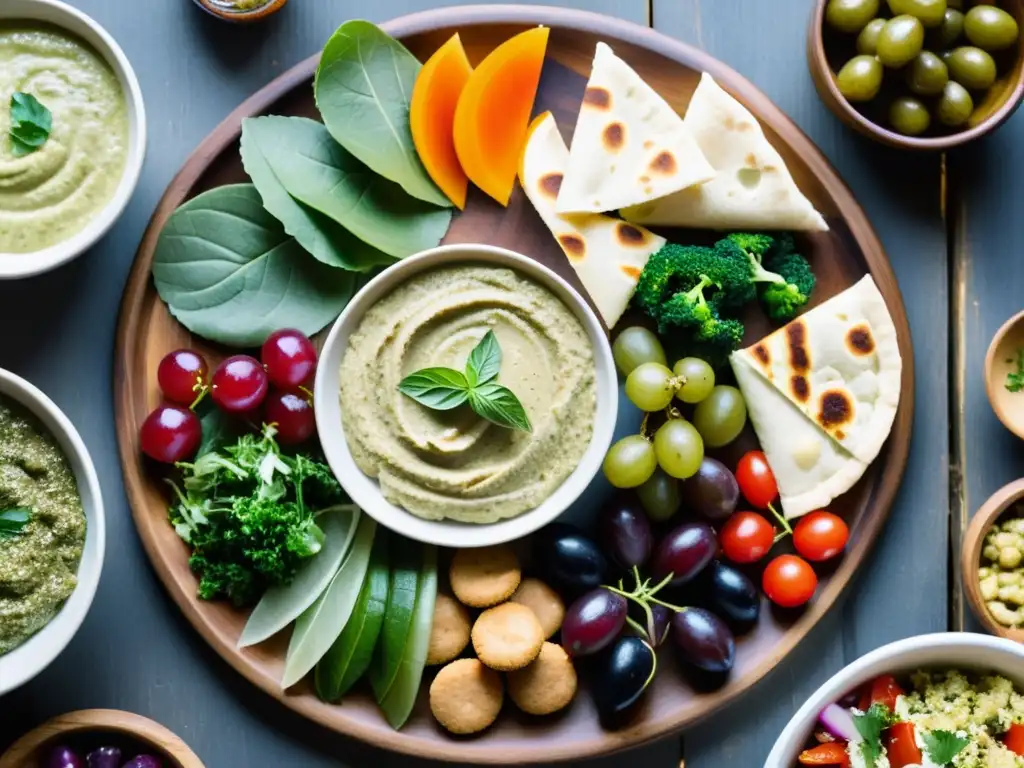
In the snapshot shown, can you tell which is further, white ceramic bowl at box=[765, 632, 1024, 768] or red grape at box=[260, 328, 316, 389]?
red grape at box=[260, 328, 316, 389]

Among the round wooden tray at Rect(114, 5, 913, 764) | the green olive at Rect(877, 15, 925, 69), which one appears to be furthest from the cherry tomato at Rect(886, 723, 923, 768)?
the green olive at Rect(877, 15, 925, 69)

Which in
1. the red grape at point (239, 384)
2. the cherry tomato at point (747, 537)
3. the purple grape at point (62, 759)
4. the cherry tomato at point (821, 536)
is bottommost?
the cherry tomato at point (821, 536)

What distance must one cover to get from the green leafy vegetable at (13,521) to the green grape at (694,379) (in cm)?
154

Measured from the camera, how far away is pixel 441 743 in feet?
9.02

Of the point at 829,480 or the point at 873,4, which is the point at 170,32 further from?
the point at 829,480

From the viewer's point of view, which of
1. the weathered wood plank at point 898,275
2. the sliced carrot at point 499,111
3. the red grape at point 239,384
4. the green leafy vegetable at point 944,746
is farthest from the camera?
the weathered wood plank at point 898,275

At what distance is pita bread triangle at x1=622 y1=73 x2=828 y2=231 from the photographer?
9.13 ft

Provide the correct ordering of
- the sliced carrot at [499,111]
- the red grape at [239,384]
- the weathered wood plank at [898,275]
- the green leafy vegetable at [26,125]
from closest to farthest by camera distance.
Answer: the green leafy vegetable at [26,125], the red grape at [239,384], the sliced carrot at [499,111], the weathered wood plank at [898,275]

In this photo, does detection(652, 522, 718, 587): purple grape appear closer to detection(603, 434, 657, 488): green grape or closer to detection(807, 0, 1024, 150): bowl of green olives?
detection(603, 434, 657, 488): green grape

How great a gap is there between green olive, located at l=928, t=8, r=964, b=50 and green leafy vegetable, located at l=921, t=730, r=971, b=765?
1688 mm

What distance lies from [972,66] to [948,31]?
0.12 metres

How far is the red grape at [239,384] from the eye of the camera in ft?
8.73

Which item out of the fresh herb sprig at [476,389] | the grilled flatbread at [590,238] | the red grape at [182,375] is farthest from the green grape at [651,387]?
the red grape at [182,375]

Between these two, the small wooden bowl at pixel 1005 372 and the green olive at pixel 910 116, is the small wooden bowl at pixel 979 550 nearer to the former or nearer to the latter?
the small wooden bowl at pixel 1005 372
